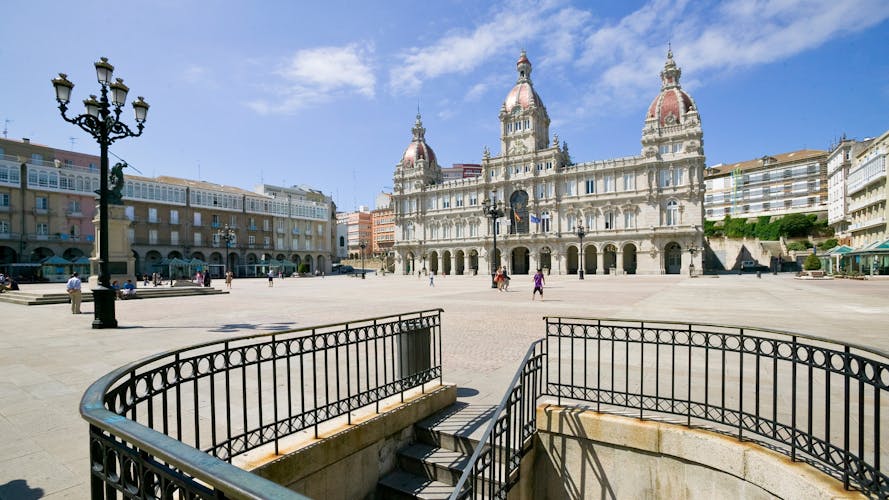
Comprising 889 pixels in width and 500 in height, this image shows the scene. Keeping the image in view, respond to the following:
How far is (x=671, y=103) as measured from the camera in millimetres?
56281

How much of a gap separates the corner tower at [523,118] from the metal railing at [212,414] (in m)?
63.5

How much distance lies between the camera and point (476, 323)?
1136cm

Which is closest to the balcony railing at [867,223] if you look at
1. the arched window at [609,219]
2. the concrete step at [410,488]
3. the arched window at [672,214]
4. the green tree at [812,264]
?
the green tree at [812,264]

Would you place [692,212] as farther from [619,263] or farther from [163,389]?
[163,389]

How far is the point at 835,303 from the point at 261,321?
19.8 meters

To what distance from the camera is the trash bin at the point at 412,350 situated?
511 cm

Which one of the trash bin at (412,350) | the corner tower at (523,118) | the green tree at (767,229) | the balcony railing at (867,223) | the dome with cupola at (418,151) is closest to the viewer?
the trash bin at (412,350)

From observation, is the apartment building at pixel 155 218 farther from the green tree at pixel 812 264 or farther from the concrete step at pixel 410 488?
the green tree at pixel 812 264

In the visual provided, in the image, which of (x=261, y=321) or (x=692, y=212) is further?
(x=692, y=212)

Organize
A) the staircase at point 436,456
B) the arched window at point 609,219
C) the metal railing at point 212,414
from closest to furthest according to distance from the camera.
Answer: the metal railing at point 212,414
the staircase at point 436,456
the arched window at point 609,219

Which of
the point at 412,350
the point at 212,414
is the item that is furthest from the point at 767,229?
the point at 212,414

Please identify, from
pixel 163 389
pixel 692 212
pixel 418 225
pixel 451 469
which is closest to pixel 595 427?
pixel 451 469

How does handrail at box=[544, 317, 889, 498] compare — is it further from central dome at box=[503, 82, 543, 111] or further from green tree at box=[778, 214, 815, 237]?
green tree at box=[778, 214, 815, 237]

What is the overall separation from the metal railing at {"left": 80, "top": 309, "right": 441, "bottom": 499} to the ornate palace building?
4347cm
